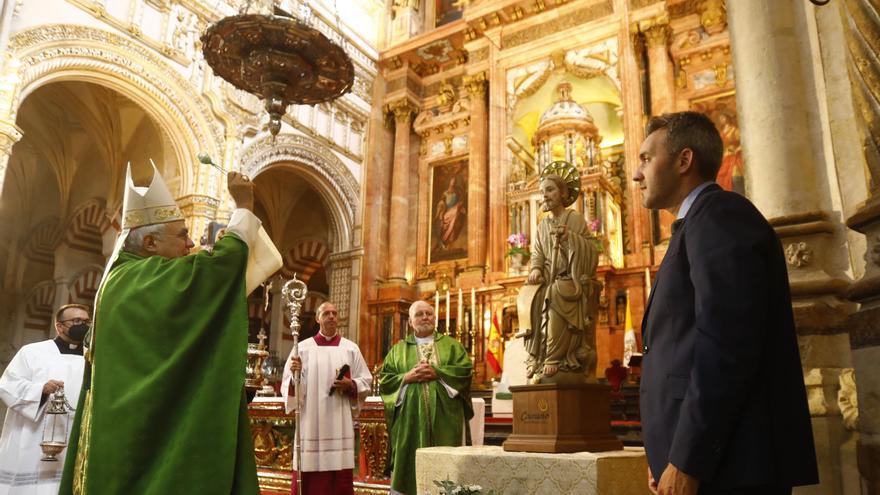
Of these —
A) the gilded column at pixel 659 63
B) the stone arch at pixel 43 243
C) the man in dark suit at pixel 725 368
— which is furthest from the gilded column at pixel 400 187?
the man in dark suit at pixel 725 368

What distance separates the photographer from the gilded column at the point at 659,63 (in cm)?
1085

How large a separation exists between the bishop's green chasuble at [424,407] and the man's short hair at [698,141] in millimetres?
2945

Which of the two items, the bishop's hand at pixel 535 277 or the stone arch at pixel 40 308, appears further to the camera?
the stone arch at pixel 40 308

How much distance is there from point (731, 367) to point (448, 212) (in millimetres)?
11568

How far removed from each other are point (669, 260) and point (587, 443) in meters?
2.12

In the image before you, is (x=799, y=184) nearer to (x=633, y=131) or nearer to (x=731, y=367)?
(x=731, y=367)

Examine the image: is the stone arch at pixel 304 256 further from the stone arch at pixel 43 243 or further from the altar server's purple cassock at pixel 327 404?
the altar server's purple cassock at pixel 327 404

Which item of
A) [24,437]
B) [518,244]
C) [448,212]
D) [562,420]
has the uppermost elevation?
[448,212]

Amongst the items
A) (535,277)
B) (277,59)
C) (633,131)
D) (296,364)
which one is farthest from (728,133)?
(296,364)

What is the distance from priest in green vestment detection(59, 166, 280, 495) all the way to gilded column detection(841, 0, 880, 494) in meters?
2.11

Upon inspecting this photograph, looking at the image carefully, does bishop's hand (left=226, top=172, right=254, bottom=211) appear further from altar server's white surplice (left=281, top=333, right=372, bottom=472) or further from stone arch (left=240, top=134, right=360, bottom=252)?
stone arch (left=240, top=134, right=360, bottom=252)

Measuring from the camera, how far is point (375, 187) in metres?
13.3

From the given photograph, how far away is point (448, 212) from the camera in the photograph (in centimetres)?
1287


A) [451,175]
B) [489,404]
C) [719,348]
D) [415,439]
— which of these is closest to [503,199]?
[451,175]
